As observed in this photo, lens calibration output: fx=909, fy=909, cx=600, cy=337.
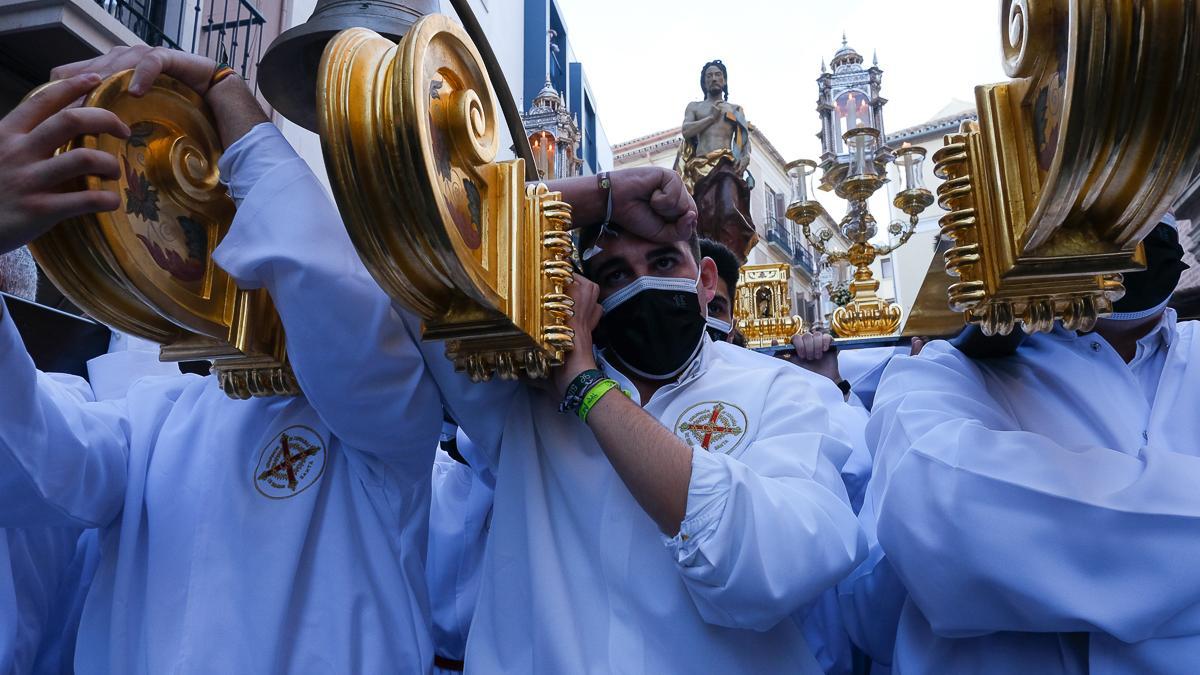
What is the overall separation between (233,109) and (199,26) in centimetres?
595

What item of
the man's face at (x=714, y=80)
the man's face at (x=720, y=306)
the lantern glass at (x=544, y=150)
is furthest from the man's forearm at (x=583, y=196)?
the man's face at (x=714, y=80)

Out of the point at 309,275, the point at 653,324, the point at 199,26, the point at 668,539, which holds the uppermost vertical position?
the point at 199,26

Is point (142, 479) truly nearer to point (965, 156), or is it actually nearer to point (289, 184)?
point (289, 184)

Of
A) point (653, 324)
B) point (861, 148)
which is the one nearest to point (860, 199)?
point (861, 148)

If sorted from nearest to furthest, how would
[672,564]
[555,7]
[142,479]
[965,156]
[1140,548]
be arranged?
[965,156]
[1140,548]
[672,564]
[142,479]
[555,7]

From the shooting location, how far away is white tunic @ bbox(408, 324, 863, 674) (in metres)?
1.61

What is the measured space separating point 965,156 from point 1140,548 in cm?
74

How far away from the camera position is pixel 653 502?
1.65m

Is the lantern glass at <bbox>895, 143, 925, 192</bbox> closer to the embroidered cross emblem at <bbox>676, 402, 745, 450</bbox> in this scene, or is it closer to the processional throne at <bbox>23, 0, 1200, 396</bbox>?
the embroidered cross emblem at <bbox>676, 402, 745, 450</bbox>

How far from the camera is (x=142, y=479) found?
83.4 inches

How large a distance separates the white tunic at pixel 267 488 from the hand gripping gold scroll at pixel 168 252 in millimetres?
159

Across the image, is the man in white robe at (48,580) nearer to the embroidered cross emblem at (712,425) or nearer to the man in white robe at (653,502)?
the man in white robe at (653,502)

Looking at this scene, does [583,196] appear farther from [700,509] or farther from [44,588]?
[44,588]

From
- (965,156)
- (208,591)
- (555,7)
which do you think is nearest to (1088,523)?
(965,156)
